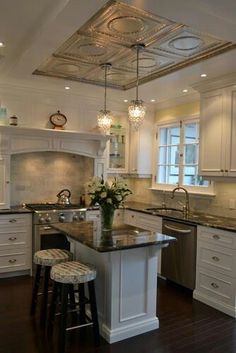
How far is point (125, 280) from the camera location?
273cm

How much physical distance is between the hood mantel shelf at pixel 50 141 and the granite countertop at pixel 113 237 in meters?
1.74

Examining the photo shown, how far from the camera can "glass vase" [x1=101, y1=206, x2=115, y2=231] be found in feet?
9.78

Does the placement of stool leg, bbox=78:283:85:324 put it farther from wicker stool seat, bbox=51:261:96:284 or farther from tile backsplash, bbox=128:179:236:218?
tile backsplash, bbox=128:179:236:218

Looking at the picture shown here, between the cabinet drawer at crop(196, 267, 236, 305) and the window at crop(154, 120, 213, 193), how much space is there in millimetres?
1323

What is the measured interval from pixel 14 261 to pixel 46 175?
1479 mm

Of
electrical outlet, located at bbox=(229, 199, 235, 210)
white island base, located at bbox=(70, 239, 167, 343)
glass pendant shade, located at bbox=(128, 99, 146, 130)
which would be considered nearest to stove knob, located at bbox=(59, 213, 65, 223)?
white island base, located at bbox=(70, 239, 167, 343)

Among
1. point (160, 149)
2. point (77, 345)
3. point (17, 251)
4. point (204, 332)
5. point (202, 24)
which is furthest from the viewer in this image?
point (160, 149)

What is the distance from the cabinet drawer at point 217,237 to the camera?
10.6 ft

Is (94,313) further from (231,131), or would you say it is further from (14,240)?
(231,131)

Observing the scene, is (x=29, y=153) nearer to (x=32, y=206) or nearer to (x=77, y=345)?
(x=32, y=206)

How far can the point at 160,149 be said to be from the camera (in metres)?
5.42

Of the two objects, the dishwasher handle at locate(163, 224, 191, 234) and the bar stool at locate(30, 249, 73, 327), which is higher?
the dishwasher handle at locate(163, 224, 191, 234)

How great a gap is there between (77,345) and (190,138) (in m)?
3.35

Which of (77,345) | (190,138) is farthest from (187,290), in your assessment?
(190,138)
